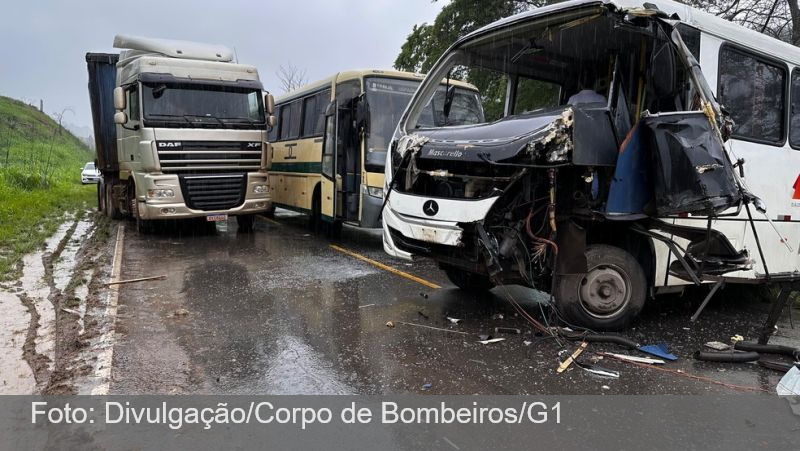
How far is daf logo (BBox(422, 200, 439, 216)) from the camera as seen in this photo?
16.5 feet

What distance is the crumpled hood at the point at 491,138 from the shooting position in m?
4.53

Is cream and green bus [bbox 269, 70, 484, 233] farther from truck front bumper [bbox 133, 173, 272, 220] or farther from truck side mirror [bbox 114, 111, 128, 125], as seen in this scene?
truck side mirror [bbox 114, 111, 128, 125]

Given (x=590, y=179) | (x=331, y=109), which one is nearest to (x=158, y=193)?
(x=331, y=109)

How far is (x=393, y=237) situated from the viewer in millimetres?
5656

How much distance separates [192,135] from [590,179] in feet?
25.8

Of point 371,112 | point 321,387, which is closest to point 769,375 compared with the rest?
point 321,387

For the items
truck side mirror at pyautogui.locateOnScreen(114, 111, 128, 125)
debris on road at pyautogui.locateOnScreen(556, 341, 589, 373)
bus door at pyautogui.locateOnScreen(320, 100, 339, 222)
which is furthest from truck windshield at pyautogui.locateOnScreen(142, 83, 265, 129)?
debris on road at pyautogui.locateOnScreen(556, 341, 589, 373)

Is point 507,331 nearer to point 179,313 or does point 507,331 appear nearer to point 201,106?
point 179,313

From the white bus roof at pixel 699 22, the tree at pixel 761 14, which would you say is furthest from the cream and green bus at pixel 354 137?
the tree at pixel 761 14

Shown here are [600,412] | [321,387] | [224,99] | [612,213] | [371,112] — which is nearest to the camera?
[600,412]

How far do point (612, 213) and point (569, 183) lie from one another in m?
0.44

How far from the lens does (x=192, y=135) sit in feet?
33.3

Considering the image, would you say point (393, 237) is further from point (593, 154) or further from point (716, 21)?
point (716, 21)

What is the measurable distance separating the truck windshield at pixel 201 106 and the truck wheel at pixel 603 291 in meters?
7.77
